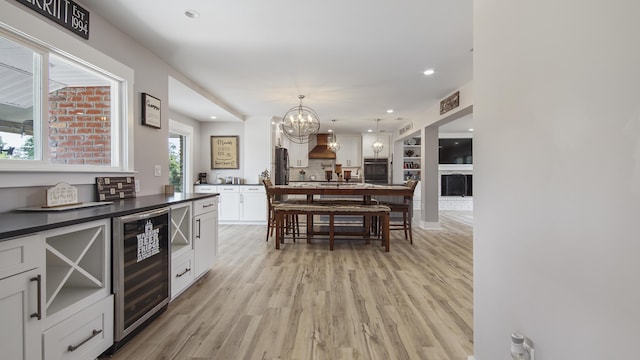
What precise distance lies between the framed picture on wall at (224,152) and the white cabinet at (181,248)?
3825 millimetres

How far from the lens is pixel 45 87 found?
186 cm

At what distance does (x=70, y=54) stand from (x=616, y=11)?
2.86m

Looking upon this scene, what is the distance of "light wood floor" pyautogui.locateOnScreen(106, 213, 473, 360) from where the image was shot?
69.5 inches

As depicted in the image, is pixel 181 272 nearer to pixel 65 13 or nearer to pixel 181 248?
pixel 181 248

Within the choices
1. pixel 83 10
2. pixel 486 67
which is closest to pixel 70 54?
pixel 83 10

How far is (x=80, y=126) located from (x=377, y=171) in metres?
7.46

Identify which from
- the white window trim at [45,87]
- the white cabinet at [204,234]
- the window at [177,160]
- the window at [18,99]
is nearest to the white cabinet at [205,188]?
the window at [177,160]

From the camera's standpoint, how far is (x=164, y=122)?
3.19m

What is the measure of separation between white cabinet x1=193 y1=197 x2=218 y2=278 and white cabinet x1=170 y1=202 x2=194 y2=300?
0.24 feet

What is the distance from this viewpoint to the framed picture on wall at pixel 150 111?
9.18 feet

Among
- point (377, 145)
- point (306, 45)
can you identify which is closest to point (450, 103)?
point (306, 45)

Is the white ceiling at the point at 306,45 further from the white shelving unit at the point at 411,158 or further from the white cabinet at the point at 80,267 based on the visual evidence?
the white shelving unit at the point at 411,158

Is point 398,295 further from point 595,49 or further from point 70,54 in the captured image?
point 70,54

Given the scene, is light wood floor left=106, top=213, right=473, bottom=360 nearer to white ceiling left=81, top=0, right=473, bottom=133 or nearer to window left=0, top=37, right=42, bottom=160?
window left=0, top=37, right=42, bottom=160
